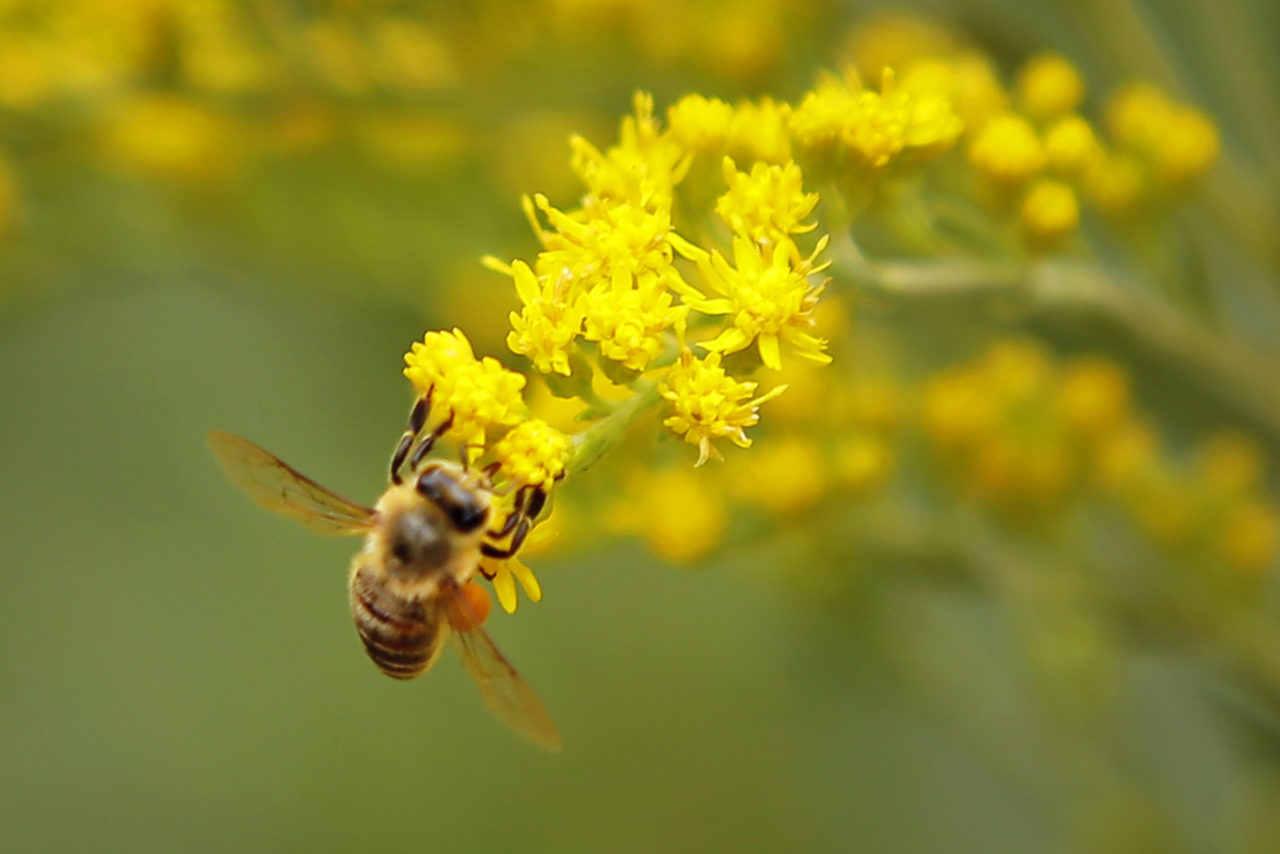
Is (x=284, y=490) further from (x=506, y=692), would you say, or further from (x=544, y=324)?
(x=544, y=324)

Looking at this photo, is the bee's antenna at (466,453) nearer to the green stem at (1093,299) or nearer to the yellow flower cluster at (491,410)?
the yellow flower cluster at (491,410)

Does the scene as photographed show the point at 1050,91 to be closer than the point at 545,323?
No

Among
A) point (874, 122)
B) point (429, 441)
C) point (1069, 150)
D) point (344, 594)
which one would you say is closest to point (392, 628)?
point (429, 441)

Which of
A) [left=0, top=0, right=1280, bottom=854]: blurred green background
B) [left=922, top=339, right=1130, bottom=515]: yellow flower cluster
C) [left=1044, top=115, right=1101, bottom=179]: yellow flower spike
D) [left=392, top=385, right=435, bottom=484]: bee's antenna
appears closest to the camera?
[left=392, top=385, right=435, bottom=484]: bee's antenna

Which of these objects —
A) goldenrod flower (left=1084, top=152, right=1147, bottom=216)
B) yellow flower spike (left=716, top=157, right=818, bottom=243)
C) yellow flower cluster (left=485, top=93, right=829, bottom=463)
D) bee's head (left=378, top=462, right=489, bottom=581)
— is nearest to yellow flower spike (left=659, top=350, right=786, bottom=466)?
yellow flower cluster (left=485, top=93, right=829, bottom=463)

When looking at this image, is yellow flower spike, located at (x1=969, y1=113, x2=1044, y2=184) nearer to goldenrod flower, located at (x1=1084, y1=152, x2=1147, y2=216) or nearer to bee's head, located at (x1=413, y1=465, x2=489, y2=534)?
goldenrod flower, located at (x1=1084, y1=152, x2=1147, y2=216)

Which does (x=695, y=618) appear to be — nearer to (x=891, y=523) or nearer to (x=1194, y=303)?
(x=891, y=523)

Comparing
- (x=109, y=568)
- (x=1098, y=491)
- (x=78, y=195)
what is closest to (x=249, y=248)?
(x=78, y=195)

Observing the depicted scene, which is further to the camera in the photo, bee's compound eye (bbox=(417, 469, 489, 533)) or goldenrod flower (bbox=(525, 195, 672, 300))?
bee's compound eye (bbox=(417, 469, 489, 533))
